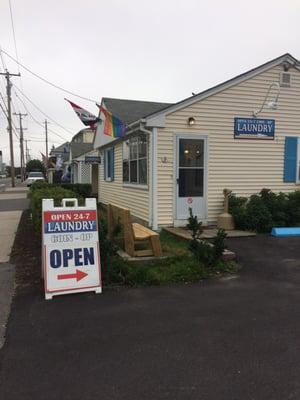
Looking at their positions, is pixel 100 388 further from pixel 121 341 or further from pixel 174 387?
pixel 121 341

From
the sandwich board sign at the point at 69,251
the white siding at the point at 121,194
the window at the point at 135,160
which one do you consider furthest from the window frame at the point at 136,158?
the sandwich board sign at the point at 69,251

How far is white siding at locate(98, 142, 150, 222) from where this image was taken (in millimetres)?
11109

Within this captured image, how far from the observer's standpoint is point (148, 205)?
1054 cm

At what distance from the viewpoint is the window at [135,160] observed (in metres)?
11.1

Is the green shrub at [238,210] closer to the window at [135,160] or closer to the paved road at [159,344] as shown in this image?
the window at [135,160]

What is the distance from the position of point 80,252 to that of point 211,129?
619 centimetres

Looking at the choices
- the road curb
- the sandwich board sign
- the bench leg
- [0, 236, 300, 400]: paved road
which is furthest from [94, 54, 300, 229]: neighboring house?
Answer: [0, 236, 300, 400]: paved road

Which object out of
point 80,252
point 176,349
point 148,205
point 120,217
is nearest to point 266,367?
point 176,349

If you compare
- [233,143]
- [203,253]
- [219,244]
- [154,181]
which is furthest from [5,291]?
[233,143]

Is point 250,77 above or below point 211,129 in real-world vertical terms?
above

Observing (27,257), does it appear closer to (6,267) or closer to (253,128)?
(6,267)

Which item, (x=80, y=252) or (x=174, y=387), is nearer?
(x=174, y=387)

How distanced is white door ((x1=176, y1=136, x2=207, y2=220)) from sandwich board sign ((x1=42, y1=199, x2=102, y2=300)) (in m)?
4.91

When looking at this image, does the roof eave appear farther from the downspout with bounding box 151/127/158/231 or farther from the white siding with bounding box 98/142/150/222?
the white siding with bounding box 98/142/150/222
